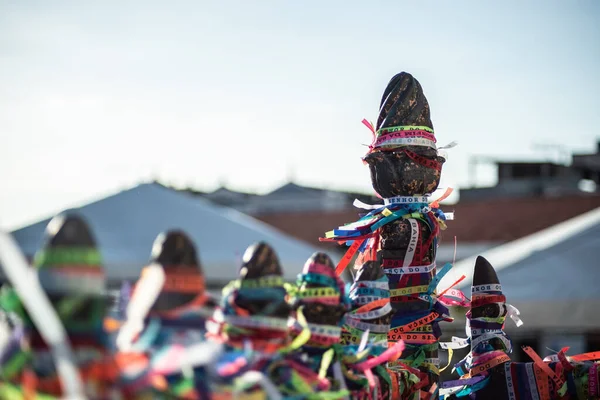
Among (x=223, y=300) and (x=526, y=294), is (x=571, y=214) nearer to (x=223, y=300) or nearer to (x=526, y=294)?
(x=526, y=294)

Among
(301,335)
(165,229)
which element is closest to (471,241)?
(165,229)

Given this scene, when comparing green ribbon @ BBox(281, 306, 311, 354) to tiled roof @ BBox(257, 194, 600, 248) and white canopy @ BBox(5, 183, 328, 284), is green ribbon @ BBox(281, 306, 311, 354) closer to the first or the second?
white canopy @ BBox(5, 183, 328, 284)

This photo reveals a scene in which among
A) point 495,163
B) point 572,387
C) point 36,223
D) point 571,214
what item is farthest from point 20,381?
point 495,163

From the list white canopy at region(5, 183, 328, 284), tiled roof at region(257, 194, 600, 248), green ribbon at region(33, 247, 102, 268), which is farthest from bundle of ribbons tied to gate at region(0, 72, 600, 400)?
tiled roof at region(257, 194, 600, 248)

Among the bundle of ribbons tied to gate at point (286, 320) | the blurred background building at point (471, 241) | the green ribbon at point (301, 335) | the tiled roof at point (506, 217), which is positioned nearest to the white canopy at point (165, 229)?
the blurred background building at point (471, 241)

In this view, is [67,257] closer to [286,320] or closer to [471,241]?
[286,320]

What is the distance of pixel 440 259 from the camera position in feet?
33.8

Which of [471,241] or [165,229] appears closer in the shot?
[165,229]

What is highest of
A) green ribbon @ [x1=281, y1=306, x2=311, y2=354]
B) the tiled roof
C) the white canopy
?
green ribbon @ [x1=281, y1=306, x2=311, y2=354]

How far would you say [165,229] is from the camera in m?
8.22

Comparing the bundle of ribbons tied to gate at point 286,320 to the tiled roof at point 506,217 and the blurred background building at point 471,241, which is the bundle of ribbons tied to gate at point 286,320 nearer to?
the blurred background building at point 471,241

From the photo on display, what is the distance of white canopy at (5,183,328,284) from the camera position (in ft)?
25.0

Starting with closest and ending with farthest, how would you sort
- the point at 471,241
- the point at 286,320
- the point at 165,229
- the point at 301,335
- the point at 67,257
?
the point at 67,257
the point at 286,320
the point at 301,335
the point at 165,229
the point at 471,241

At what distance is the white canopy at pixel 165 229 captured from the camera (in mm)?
7633
